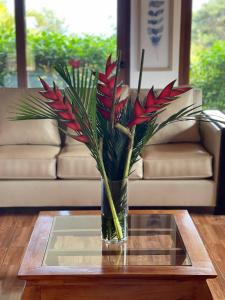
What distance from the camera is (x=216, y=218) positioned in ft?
10.9

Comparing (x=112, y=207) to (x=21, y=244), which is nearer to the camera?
(x=112, y=207)

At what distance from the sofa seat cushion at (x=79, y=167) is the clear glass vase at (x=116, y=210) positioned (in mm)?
1150

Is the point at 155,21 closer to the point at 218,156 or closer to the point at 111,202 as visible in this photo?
the point at 218,156

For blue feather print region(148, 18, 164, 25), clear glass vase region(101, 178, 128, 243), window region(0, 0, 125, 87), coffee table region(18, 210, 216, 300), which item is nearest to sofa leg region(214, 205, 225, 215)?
coffee table region(18, 210, 216, 300)

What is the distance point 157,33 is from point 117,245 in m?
2.95

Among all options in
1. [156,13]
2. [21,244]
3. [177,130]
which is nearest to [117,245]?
[21,244]

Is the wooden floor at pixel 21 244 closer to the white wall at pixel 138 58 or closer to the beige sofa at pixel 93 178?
the beige sofa at pixel 93 178

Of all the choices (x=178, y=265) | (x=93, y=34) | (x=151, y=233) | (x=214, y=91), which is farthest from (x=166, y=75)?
(x=178, y=265)

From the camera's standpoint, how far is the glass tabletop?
194cm

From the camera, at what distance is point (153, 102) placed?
180 centimetres

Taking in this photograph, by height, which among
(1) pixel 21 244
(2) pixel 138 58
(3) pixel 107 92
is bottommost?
(1) pixel 21 244

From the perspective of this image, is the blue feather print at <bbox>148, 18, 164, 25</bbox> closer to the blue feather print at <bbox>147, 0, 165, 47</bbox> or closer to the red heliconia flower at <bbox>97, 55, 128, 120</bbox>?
the blue feather print at <bbox>147, 0, 165, 47</bbox>

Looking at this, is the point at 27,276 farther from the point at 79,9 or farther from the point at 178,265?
the point at 79,9

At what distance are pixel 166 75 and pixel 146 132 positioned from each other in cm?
276
